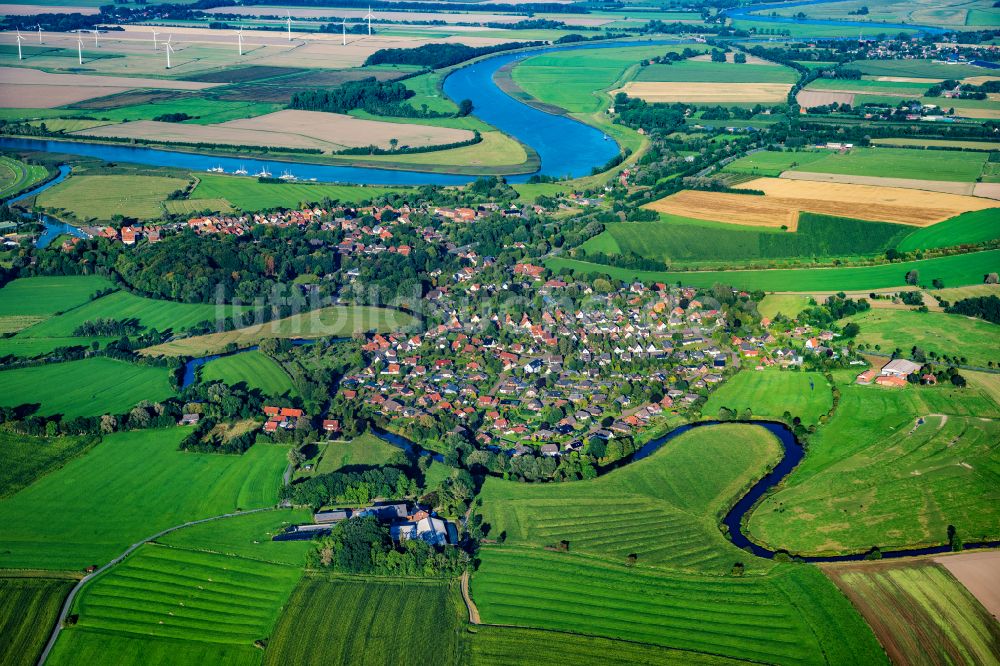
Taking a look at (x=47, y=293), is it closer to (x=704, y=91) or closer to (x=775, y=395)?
(x=775, y=395)

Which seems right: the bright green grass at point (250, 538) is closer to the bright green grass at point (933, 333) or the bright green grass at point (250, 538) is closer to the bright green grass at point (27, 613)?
the bright green grass at point (27, 613)

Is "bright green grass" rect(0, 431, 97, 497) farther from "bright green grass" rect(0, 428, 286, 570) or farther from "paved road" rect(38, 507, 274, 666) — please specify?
"paved road" rect(38, 507, 274, 666)

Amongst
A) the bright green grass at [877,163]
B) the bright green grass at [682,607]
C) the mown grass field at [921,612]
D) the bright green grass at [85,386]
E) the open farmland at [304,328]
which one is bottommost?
the bright green grass at [682,607]

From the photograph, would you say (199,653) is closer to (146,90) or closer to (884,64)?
(146,90)

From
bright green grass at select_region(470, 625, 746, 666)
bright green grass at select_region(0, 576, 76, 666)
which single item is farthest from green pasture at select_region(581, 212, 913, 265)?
bright green grass at select_region(0, 576, 76, 666)

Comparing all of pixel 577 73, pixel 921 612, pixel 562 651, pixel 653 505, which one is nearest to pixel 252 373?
pixel 653 505

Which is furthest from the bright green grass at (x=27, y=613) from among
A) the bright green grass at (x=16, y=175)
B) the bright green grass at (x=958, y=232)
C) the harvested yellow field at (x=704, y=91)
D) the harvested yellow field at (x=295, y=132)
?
the harvested yellow field at (x=704, y=91)
